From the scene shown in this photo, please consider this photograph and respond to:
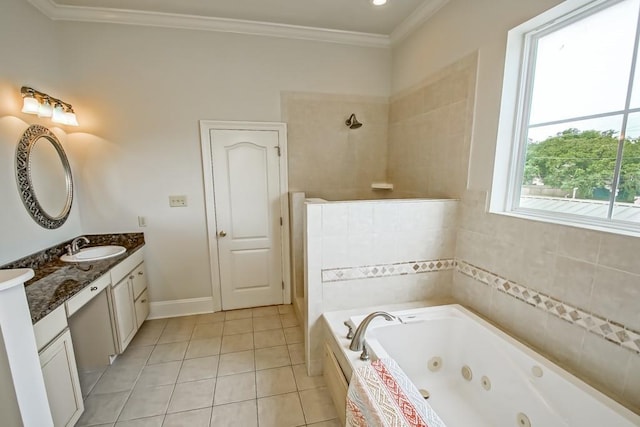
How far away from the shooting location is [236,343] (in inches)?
93.1

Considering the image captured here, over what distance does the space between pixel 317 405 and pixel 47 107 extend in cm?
291

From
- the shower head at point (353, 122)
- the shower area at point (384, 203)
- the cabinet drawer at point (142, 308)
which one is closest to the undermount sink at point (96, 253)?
the cabinet drawer at point (142, 308)

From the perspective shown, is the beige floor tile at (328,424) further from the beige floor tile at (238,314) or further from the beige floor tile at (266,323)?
the beige floor tile at (238,314)

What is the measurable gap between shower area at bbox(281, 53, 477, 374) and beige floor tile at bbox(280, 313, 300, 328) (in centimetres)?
12

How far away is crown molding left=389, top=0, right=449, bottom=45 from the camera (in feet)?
7.02

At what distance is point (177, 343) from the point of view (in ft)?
7.79

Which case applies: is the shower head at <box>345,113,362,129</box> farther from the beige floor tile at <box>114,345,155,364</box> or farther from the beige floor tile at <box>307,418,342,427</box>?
the beige floor tile at <box>114,345,155,364</box>

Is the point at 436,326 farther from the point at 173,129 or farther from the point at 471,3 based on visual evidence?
the point at 173,129

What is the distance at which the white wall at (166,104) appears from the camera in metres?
2.38

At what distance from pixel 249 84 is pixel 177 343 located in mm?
2531

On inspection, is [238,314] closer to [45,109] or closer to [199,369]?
[199,369]

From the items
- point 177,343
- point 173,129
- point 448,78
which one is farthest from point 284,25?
point 177,343

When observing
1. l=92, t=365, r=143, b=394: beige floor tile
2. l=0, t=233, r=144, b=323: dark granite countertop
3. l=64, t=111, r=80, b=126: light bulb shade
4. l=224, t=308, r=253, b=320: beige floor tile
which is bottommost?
l=92, t=365, r=143, b=394: beige floor tile

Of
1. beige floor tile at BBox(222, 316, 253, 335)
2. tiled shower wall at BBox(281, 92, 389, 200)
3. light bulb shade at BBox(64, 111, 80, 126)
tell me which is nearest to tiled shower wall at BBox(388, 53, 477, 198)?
tiled shower wall at BBox(281, 92, 389, 200)
